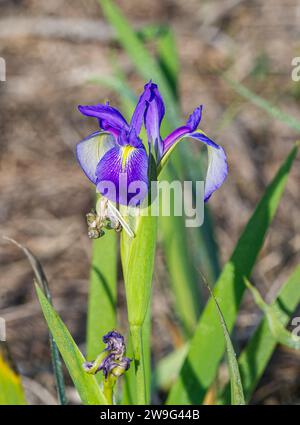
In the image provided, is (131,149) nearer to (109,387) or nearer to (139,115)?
(139,115)

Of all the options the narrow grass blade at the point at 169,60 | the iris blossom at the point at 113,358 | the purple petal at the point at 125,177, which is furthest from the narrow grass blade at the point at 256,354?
the narrow grass blade at the point at 169,60

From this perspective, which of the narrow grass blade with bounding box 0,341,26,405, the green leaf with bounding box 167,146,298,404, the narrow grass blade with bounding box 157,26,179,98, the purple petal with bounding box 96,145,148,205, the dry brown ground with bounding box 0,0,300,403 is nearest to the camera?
the purple petal with bounding box 96,145,148,205

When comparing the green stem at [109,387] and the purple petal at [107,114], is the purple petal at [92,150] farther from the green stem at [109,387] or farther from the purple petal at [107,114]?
the green stem at [109,387]

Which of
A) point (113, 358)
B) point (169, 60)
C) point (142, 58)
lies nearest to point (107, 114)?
point (113, 358)

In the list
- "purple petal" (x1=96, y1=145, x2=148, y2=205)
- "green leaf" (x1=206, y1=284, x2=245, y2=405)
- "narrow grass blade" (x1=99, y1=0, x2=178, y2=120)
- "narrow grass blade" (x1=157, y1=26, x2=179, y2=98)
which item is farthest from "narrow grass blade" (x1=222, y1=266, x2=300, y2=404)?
"narrow grass blade" (x1=157, y1=26, x2=179, y2=98)

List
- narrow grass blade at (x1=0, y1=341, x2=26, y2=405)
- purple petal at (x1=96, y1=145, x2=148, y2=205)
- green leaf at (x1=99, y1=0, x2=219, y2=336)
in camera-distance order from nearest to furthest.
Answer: purple petal at (x1=96, y1=145, x2=148, y2=205) < narrow grass blade at (x1=0, y1=341, x2=26, y2=405) < green leaf at (x1=99, y1=0, x2=219, y2=336)

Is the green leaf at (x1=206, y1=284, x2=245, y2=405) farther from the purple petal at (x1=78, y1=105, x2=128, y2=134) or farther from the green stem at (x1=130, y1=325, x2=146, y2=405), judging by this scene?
the purple petal at (x1=78, y1=105, x2=128, y2=134)
